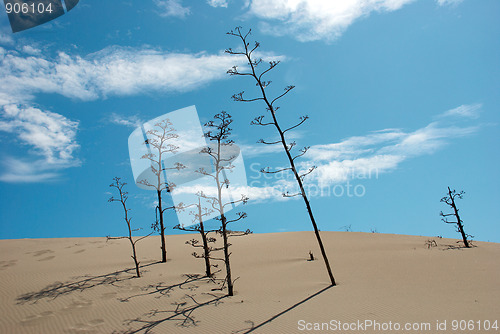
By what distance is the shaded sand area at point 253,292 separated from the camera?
9109mm

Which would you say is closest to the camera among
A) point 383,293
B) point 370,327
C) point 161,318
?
point 370,327

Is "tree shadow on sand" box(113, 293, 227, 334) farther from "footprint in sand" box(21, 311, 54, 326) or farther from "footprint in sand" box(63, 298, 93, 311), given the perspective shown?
"footprint in sand" box(21, 311, 54, 326)

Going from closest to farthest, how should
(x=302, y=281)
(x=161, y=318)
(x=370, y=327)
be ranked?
(x=370, y=327) → (x=161, y=318) → (x=302, y=281)

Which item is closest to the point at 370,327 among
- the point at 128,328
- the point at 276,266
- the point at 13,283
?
the point at 128,328

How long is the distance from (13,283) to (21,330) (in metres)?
6.09

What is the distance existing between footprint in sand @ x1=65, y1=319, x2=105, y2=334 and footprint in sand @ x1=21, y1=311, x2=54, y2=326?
156 cm

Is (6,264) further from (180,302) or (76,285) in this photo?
(180,302)

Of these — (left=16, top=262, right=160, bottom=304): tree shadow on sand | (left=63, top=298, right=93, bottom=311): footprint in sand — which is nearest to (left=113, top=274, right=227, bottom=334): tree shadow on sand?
(left=63, top=298, right=93, bottom=311): footprint in sand

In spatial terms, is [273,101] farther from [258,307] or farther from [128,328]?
[128,328]

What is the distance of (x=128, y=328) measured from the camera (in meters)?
9.07

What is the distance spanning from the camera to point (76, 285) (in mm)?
13305

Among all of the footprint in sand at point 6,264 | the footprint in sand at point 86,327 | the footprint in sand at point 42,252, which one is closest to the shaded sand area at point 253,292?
the footprint in sand at point 86,327

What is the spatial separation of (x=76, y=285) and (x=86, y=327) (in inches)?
189

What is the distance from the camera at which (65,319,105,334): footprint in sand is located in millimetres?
9039
